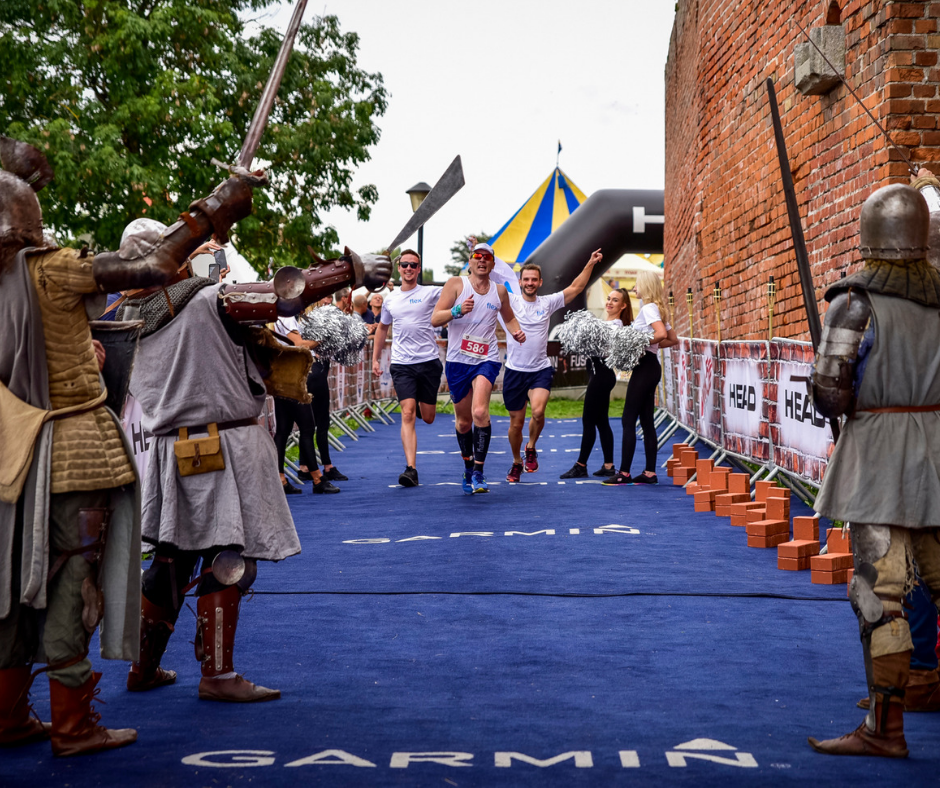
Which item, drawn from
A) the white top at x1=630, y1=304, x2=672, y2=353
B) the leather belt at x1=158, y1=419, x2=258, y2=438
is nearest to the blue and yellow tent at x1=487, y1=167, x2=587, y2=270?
the white top at x1=630, y1=304, x2=672, y2=353

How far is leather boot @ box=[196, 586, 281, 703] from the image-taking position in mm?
4234

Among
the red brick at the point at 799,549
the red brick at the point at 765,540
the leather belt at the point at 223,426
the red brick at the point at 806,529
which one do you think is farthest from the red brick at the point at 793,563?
the leather belt at the point at 223,426

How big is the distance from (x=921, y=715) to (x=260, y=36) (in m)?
20.1

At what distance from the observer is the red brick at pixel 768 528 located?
24.3ft

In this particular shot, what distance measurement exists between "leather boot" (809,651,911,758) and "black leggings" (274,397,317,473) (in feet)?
24.7

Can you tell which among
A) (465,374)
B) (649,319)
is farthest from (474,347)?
(649,319)

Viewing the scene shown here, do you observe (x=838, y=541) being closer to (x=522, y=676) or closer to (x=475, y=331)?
(x=522, y=676)

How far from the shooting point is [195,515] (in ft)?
13.9

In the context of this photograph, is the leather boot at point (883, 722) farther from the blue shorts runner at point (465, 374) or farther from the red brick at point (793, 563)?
the blue shorts runner at point (465, 374)

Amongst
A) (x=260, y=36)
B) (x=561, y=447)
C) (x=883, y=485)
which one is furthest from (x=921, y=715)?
(x=260, y=36)

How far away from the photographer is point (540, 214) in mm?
31281

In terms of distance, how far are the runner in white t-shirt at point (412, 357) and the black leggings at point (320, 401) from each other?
81 cm

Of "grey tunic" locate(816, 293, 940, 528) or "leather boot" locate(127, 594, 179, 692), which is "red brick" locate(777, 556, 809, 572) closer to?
"grey tunic" locate(816, 293, 940, 528)

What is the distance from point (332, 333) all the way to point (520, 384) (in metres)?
2.09
